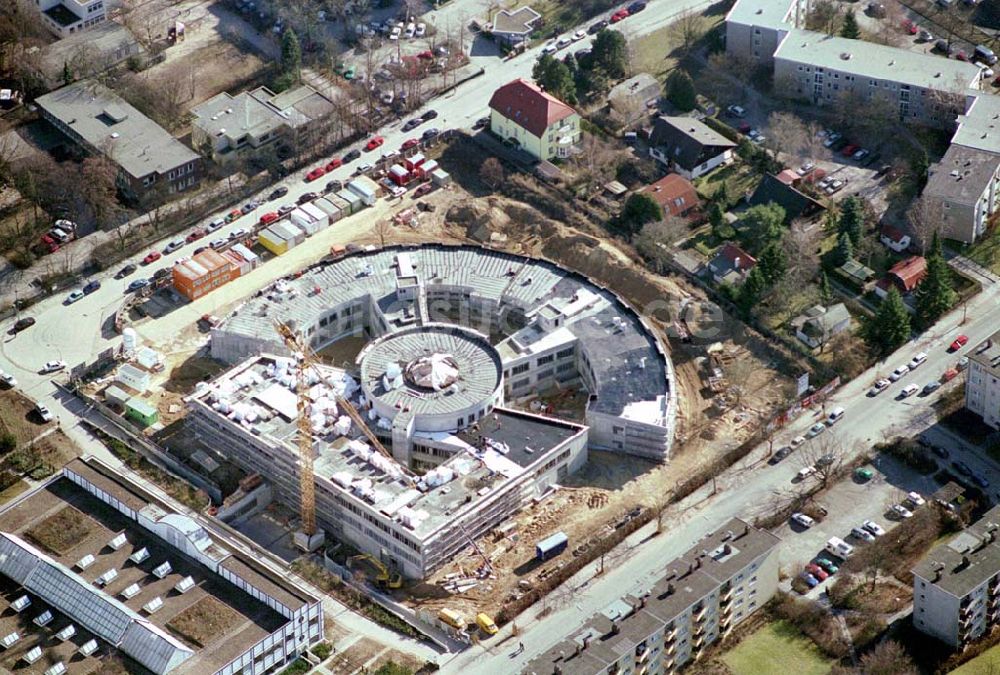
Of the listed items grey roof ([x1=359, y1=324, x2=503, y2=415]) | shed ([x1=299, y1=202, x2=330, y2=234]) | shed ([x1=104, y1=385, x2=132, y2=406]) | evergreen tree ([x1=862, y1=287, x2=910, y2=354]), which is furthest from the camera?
shed ([x1=299, y1=202, x2=330, y2=234])

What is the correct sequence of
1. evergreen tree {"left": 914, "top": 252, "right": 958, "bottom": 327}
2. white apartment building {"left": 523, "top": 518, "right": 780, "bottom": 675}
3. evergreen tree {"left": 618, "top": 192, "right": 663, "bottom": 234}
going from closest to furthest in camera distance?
white apartment building {"left": 523, "top": 518, "right": 780, "bottom": 675}
evergreen tree {"left": 914, "top": 252, "right": 958, "bottom": 327}
evergreen tree {"left": 618, "top": 192, "right": 663, "bottom": 234}

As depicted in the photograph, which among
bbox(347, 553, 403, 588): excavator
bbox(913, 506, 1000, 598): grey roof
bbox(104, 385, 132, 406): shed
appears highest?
bbox(913, 506, 1000, 598): grey roof

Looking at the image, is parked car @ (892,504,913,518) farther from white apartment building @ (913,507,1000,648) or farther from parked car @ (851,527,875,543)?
white apartment building @ (913,507,1000,648)

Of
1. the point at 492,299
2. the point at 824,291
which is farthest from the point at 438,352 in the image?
the point at 824,291

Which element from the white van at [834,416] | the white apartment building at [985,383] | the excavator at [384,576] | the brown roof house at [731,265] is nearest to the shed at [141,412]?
the excavator at [384,576]

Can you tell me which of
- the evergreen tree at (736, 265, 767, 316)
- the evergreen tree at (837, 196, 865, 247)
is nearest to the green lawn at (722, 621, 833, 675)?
the evergreen tree at (736, 265, 767, 316)

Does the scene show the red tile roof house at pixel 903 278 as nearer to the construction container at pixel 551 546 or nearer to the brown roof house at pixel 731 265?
the brown roof house at pixel 731 265

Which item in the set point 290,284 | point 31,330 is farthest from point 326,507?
point 31,330
